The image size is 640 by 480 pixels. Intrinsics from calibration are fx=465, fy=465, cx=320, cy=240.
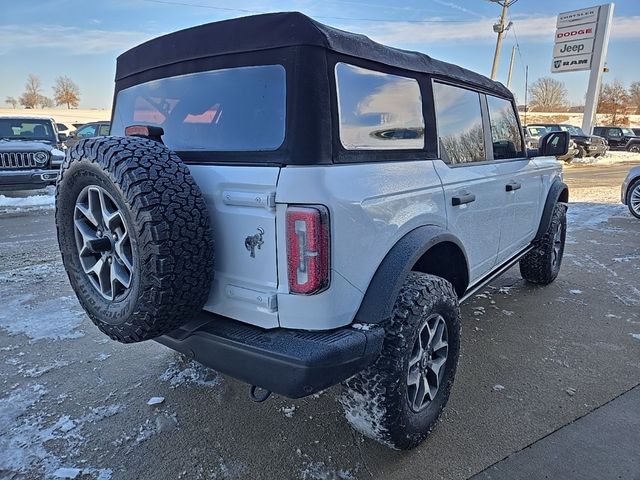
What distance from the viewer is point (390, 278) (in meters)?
2.06

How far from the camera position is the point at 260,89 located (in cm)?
205

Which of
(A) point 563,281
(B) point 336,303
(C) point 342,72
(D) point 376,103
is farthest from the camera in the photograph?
(A) point 563,281

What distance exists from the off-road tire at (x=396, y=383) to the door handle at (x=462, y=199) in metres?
0.53

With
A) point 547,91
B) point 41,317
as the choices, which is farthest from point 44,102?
point 41,317

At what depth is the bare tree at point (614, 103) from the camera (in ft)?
151

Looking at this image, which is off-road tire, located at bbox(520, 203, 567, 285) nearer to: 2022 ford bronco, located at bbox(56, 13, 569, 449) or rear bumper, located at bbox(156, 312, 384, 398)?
2022 ford bronco, located at bbox(56, 13, 569, 449)

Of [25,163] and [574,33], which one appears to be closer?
[25,163]

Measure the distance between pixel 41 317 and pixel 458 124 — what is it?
143 inches

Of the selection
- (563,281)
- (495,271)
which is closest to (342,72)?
(495,271)

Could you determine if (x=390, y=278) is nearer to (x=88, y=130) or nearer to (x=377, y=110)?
(x=377, y=110)

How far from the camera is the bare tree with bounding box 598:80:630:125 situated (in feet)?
151

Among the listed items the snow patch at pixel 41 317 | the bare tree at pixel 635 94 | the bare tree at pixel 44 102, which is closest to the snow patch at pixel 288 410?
the snow patch at pixel 41 317

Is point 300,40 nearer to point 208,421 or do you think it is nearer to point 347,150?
point 347,150

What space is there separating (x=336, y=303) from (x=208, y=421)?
1208mm
